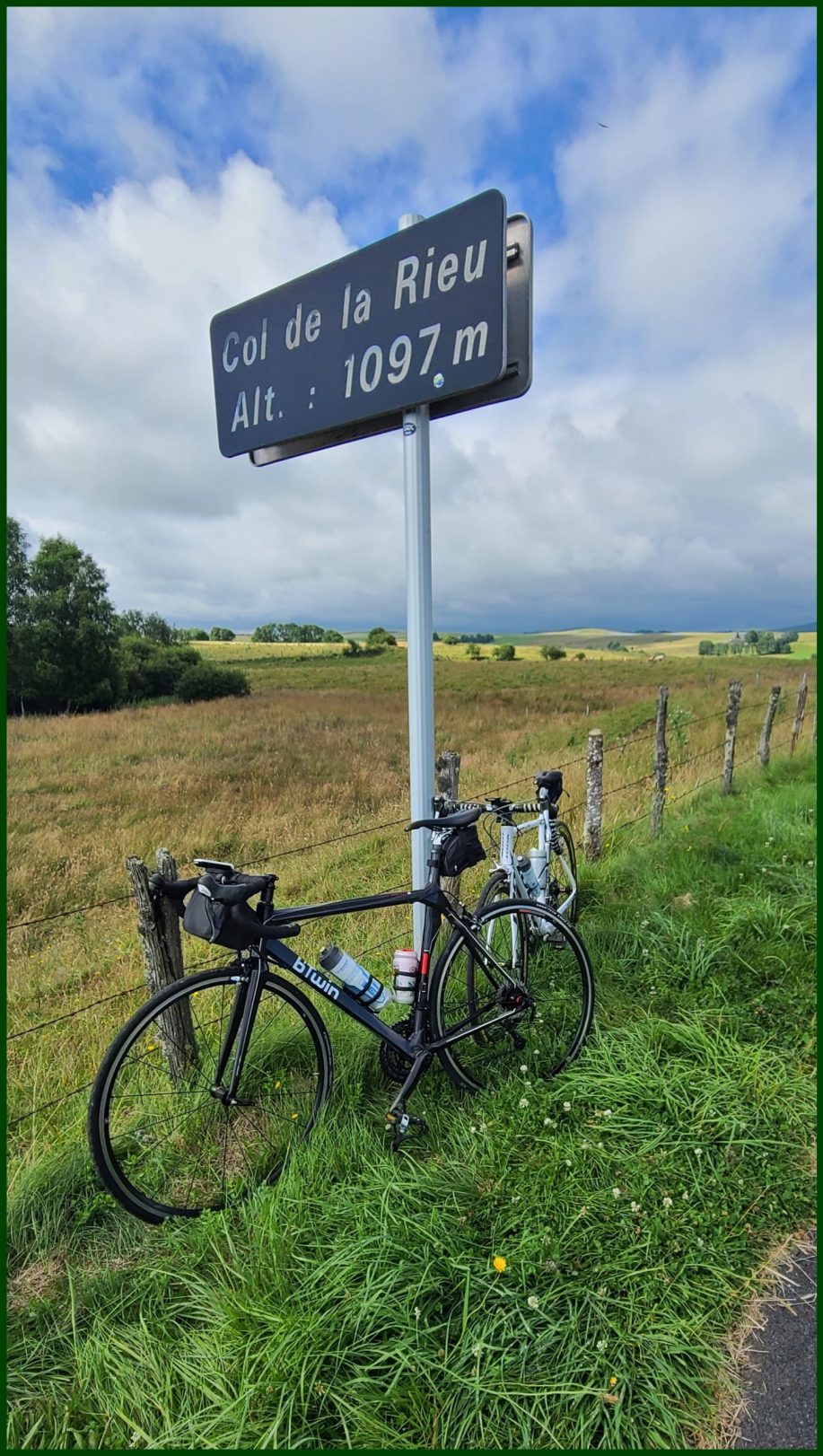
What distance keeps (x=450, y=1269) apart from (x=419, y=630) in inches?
81.9

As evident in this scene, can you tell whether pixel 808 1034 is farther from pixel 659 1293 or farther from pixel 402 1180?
pixel 402 1180

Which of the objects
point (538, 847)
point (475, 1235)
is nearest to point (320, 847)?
point (538, 847)

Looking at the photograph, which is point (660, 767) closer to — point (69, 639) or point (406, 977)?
point (406, 977)

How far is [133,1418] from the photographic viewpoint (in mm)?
1538

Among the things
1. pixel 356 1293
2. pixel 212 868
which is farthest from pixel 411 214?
pixel 356 1293

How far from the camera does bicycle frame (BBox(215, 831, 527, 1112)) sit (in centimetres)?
212

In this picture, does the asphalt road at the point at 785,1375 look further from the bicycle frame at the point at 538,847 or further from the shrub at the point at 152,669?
the shrub at the point at 152,669

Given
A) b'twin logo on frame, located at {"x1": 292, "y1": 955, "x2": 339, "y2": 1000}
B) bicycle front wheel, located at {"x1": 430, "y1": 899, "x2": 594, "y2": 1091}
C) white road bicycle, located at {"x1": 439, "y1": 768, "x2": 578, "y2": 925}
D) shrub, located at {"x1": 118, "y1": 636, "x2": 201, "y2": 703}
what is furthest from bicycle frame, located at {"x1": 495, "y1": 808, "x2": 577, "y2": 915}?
shrub, located at {"x1": 118, "y1": 636, "x2": 201, "y2": 703}

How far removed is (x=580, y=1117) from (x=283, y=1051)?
1157 millimetres

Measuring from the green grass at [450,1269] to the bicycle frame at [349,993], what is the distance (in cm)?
25

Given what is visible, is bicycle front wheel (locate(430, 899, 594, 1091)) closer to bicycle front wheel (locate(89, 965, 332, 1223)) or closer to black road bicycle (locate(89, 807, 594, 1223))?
black road bicycle (locate(89, 807, 594, 1223))

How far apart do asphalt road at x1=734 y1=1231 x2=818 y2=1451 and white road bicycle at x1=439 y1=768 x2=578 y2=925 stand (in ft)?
4.58

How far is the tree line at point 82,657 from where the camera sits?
2242 centimetres

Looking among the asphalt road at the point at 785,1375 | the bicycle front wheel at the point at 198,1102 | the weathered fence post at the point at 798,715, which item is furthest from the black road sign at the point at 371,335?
the weathered fence post at the point at 798,715
